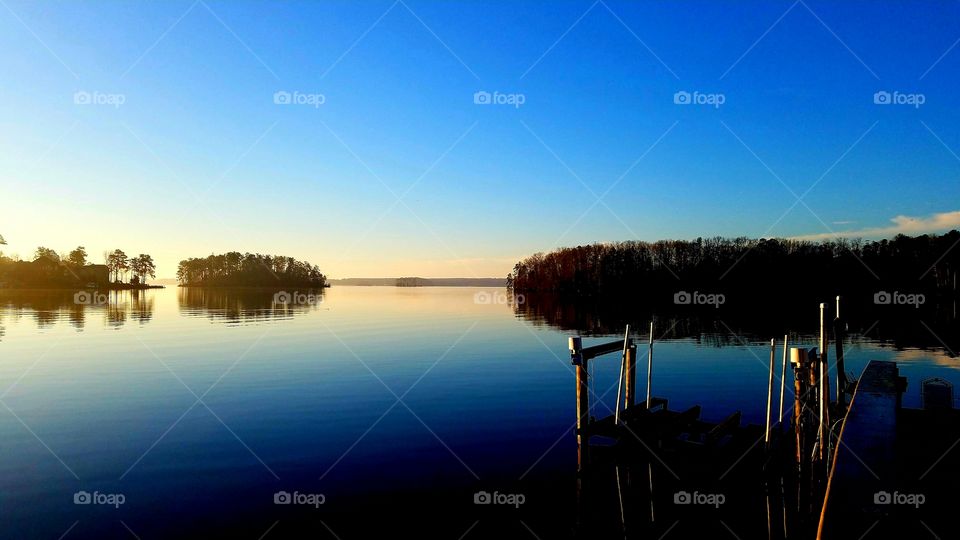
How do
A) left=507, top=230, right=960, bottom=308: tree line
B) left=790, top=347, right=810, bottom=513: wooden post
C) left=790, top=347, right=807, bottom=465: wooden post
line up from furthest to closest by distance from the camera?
left=507, top=230, right=960, bottom=308: tree line < left=790, top=347, right=807, bottom=465: wooden post < left=790, top=347, right=810, bottom=513: wooden post

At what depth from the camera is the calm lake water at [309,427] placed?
15562 millimetres

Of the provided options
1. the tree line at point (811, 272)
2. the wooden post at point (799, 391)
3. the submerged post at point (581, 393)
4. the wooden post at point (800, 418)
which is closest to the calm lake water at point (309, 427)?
the submerged post at point (581, 393)

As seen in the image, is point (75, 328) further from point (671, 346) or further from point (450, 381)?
point (671, 346)

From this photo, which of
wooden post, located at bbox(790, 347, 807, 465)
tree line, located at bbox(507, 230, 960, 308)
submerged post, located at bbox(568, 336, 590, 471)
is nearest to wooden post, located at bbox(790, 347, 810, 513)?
wooden post, located at bbox(790, 347, 807, 465)

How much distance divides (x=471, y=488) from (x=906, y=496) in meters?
11.1

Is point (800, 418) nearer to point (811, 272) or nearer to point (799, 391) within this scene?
point (799, 391)

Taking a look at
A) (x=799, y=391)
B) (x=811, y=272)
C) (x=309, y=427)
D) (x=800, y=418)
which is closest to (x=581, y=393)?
(x=800, y=418)

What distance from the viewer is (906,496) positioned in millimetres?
Answer: 9453

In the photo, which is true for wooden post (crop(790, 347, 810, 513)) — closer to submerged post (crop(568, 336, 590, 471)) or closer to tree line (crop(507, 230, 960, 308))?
submerged post (crop(568, 336, 590, 471))

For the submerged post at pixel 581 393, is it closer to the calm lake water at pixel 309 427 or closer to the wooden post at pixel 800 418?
the calm lake water at pixel 309 427

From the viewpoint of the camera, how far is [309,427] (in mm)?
23953

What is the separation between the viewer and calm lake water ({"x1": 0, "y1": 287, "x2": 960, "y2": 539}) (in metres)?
15.6

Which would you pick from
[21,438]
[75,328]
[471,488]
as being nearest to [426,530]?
[471,488]

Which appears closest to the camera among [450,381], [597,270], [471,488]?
[471,488]
